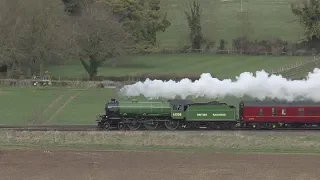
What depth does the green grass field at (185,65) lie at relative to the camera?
96.0 meters

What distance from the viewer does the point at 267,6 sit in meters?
149

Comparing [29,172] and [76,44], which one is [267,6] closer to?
[76,44]

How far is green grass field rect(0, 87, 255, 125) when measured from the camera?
5828 centimetres

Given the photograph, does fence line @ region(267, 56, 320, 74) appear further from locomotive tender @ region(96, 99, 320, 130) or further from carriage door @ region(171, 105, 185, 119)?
carriage door @ region(171, 105, 185, 119)

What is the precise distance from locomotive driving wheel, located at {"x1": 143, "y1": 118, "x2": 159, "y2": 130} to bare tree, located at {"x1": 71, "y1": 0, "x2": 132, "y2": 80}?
37.3 meters

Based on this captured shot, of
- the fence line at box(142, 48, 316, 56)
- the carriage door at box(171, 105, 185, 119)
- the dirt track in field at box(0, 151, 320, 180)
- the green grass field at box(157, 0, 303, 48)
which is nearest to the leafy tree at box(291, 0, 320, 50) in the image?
the fence line at box(142, 48, 316, 56)

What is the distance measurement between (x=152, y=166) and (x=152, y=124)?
11925 millimetres

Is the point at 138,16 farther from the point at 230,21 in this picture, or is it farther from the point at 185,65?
the point at 230,21

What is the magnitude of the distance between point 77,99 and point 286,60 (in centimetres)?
4957

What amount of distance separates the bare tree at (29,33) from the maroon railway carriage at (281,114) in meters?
42.1

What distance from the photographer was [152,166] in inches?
1524

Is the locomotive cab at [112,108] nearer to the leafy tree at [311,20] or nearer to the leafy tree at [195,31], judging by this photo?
the leafy tree at [195,31]

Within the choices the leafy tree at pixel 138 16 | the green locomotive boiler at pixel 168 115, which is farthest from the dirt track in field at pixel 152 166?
the leafy tree at pixel 138 16

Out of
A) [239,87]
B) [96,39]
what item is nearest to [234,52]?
[96,39]
